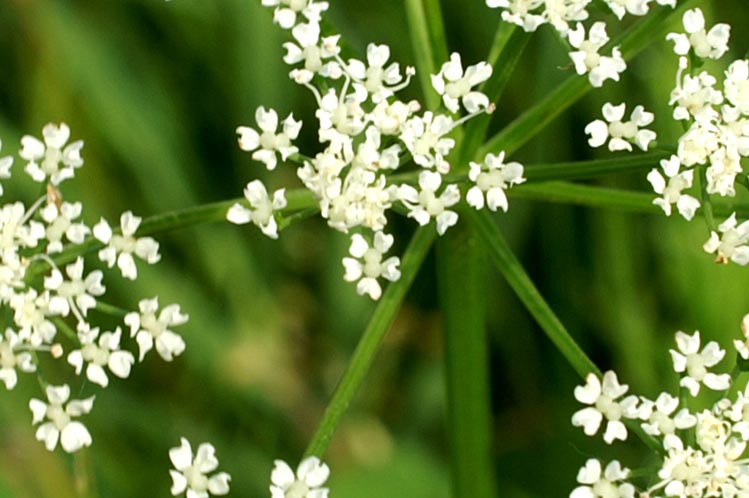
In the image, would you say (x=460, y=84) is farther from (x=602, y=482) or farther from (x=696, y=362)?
(x=602, y=482)

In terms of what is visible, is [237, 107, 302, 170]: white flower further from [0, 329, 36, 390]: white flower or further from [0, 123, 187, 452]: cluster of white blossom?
[0, 329, 36, 390]: white flower

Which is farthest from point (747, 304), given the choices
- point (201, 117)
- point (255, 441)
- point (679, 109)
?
point (201, 117)

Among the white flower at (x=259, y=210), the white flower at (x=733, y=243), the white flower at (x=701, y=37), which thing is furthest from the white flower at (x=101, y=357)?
the white flower at (x=701, y=37)

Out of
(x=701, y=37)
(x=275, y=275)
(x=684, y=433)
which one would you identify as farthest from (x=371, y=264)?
(x=275, y=275)

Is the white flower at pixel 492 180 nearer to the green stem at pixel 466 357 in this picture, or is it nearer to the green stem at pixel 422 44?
the green stem at pixel 466 357

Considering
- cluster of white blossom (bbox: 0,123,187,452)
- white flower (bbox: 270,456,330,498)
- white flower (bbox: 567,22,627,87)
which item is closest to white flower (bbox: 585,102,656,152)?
white flower (bbox: 567,22,627,87)

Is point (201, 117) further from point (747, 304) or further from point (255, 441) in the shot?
point (747, 304)
